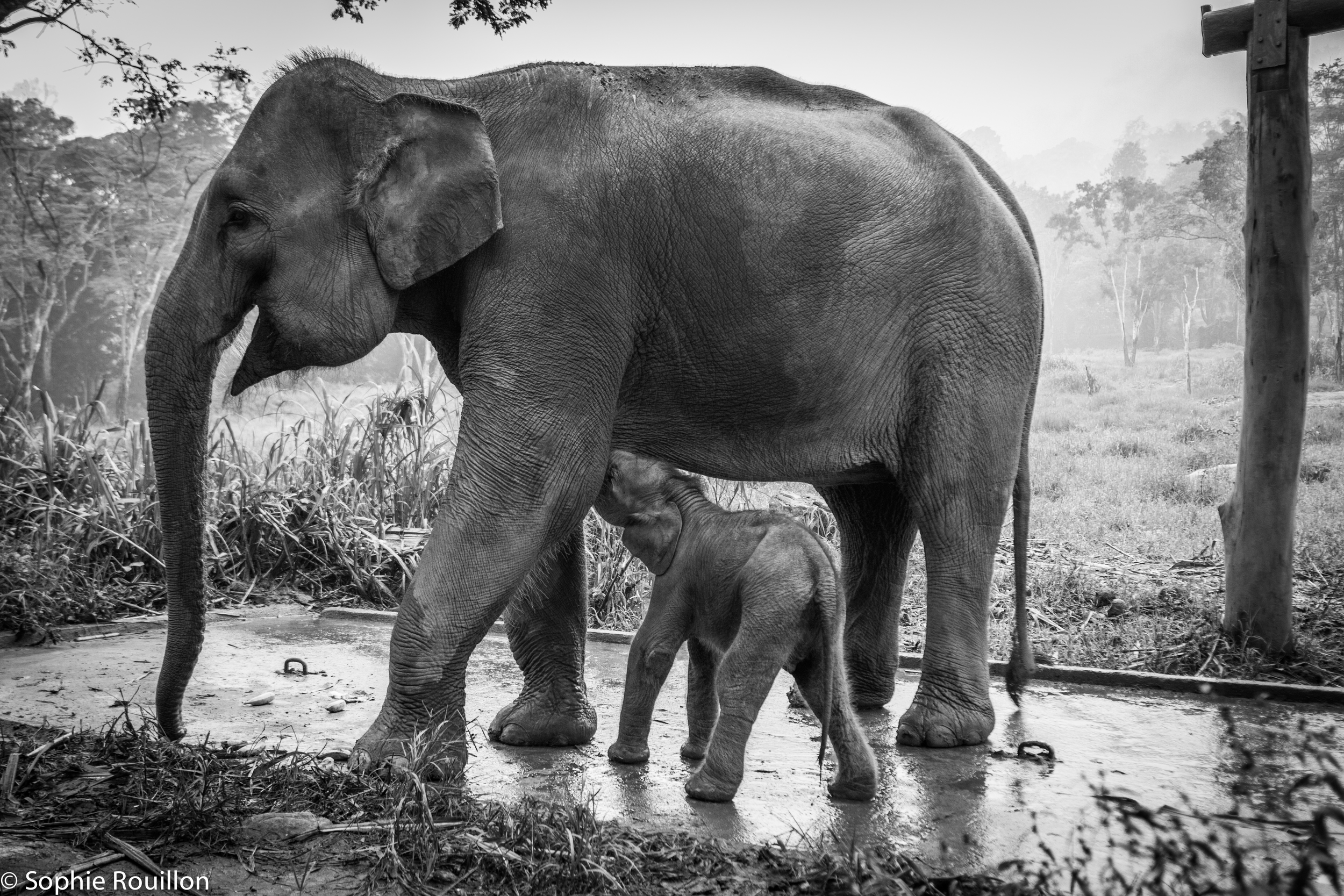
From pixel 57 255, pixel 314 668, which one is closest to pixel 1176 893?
pixel 314 668

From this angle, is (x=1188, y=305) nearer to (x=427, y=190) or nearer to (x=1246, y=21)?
(x=1246, y=21)

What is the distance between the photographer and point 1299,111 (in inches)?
215

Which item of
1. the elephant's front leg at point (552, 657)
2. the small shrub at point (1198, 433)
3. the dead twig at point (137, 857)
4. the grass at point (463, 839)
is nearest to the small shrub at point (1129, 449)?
the small shrub at point (1198, 433)

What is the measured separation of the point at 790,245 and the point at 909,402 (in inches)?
26.6

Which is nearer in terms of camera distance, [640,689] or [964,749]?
[640,689]

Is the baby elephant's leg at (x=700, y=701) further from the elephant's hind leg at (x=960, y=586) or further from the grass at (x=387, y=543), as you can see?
the grass at (x=387, y=543)

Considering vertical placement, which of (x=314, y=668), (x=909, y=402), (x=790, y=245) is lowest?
(x=314, y=668)

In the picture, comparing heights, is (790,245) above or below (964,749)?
above

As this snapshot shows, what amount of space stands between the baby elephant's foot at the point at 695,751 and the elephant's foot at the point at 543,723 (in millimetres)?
451

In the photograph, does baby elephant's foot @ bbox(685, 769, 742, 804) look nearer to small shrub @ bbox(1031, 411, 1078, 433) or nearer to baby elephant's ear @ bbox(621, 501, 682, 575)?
baby elephant's ear @ bbox(621, 501, 682, 575)

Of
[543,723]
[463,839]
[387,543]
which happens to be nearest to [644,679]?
[543,723]

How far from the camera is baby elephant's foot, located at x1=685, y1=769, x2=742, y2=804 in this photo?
3102 millimetres

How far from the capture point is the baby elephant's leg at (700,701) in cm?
352

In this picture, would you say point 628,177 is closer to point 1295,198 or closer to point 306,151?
point 306,151
